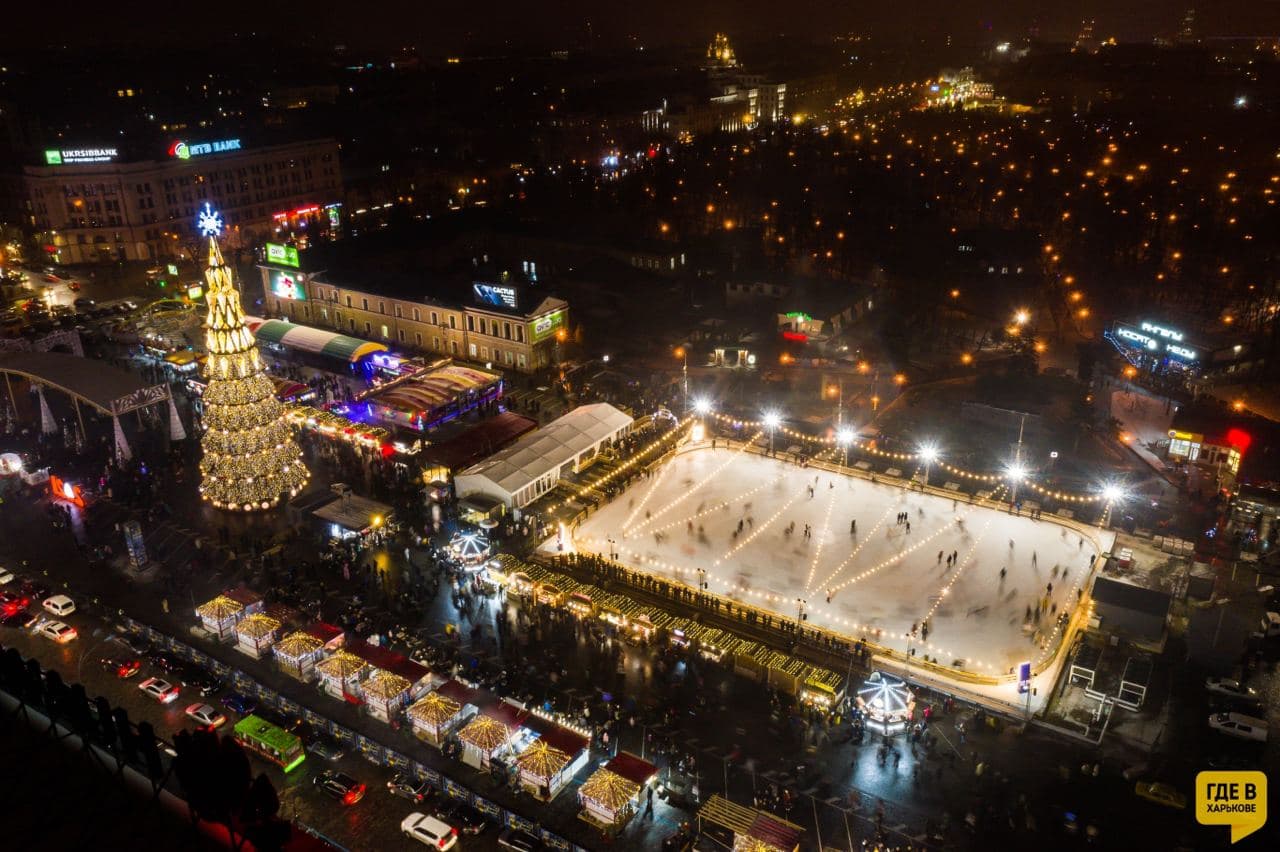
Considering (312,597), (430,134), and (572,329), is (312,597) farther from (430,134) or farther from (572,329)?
(430,134)

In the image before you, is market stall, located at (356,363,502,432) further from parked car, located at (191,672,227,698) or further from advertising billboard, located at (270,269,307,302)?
parked car, located at (191,672,227,698)

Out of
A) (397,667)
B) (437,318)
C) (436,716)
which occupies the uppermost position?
(437,318)

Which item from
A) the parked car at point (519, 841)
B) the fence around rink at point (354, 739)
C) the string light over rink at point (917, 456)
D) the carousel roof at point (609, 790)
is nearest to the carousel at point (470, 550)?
the fence around rink at point (354, 739)

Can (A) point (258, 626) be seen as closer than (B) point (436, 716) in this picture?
No

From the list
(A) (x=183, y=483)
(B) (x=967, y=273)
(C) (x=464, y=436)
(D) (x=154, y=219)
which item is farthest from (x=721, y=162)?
(A) (x=183, y=483)

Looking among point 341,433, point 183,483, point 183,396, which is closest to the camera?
point 183,483

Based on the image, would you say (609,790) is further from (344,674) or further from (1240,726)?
(1240,726)

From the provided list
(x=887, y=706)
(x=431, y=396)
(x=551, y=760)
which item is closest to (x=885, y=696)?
(x=887, y=706)
